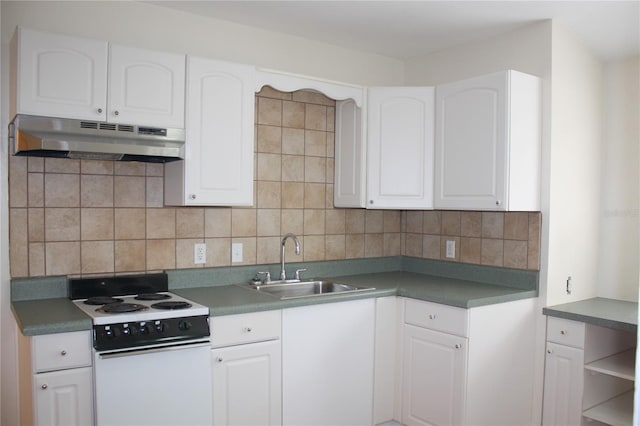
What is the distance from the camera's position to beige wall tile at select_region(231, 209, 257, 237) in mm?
3269

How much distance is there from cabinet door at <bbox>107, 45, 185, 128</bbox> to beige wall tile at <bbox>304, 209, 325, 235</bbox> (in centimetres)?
113

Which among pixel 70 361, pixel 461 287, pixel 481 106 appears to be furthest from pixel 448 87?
pixel 70 361

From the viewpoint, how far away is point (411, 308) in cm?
308

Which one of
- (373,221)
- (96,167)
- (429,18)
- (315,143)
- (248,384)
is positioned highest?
(429,18)

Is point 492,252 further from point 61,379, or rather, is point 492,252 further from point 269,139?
point 61,379

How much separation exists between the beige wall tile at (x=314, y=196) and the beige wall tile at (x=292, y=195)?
3 cm

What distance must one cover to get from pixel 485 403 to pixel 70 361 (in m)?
2.03

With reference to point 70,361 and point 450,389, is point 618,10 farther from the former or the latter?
point 70,361

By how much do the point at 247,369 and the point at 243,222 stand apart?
968mm

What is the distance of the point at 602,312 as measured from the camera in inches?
115

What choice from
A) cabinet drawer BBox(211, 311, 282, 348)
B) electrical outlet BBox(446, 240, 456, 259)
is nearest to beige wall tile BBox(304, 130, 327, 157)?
electrical outlet BBox(446, 240, 456, 259)

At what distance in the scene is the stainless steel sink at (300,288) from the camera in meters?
3.20

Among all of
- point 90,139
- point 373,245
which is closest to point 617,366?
point 373,245

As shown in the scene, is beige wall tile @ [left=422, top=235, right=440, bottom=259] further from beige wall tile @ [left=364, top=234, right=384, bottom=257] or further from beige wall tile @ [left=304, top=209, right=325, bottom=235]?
beige wall tile @ [left=304, top=209, right=325, bottom=235]
